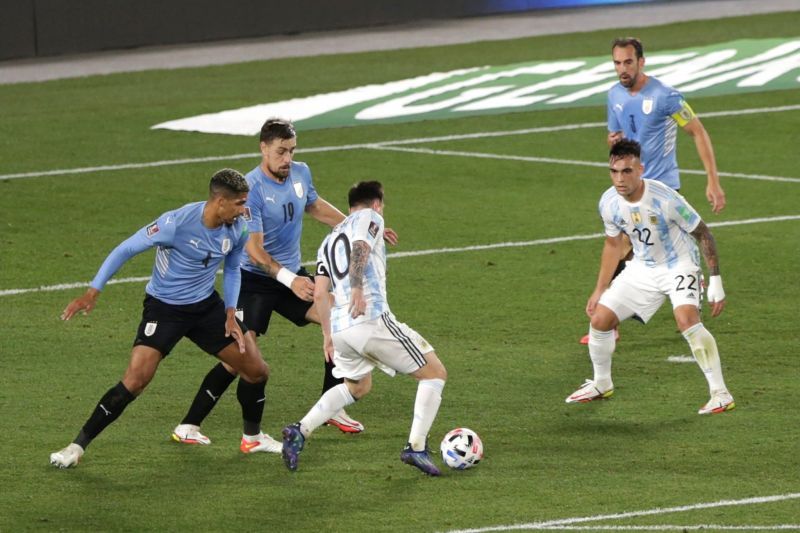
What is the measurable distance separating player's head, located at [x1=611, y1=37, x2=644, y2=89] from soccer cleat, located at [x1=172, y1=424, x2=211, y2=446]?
15.5ft

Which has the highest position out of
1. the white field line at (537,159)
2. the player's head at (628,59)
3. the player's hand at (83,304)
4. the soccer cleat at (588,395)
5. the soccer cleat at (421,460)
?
the white field line at (537,159)

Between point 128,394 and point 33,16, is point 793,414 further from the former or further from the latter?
point 33,16

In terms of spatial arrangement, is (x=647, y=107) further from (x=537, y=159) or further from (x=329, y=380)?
(x=537, y=159)

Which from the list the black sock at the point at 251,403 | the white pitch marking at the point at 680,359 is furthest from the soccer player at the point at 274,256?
the white pitch marking at the point at 680,359

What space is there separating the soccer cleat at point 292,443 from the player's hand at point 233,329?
2.14 feet

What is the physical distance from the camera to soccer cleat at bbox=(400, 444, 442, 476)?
953cm

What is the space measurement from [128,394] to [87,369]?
241 cm

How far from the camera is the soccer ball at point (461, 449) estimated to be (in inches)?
378

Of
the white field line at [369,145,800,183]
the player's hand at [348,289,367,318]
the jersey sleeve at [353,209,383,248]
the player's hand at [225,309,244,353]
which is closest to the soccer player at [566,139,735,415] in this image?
the jersey sleeve at [353,209,383,248]

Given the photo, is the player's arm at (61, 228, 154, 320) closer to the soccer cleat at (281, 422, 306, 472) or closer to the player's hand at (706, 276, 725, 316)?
the soccer cleat at (281, 422, 306, 472)

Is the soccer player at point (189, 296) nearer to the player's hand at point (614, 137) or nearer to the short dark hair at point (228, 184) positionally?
the short dark hair at point (228, 184)

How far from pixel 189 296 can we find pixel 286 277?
30.1 inches

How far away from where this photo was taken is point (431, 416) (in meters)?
9.63

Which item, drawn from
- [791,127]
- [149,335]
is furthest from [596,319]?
[791,127]
